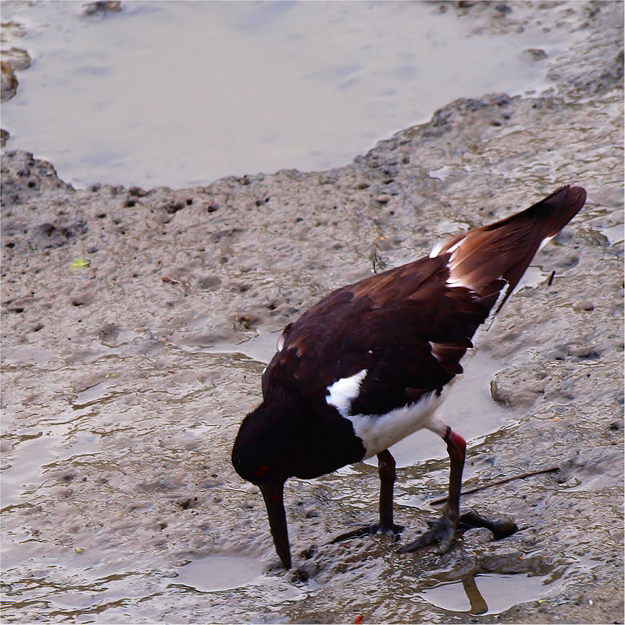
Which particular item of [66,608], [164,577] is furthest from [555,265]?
[66,608]

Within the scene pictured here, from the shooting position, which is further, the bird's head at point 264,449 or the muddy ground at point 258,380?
the muddy ground at point 258,380

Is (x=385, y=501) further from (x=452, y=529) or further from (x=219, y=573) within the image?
(x=219, y=573)

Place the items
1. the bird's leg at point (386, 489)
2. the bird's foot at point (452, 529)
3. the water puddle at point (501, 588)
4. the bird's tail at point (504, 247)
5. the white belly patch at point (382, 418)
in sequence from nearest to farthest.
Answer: the water puddle at point (501, 588) → the white belly patch at point (382, 418) → the bird's foot at point (452, 529) → the bird's leg at point (386, 489) → the bird's tail at point (504, 247)

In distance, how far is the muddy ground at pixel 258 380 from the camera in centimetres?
452

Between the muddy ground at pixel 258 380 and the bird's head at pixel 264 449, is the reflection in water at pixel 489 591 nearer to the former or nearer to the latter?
the muddy ground at pixel 258 380

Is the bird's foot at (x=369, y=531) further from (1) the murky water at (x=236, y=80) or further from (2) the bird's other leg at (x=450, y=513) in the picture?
(1) the murky water at (x=236, y=80)

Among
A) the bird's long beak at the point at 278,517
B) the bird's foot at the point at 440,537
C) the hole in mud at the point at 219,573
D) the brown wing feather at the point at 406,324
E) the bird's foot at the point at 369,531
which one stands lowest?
the hole in mud at the point at 219,573

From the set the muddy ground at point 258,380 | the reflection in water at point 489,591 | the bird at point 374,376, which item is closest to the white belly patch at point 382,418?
the bird at point 374,376

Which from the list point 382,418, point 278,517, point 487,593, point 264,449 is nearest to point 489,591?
point 487,593

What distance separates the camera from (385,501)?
4.84m

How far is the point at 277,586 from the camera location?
4.60 m

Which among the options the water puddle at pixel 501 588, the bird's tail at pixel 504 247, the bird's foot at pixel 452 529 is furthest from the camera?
the bird's tail at pixel 504 247

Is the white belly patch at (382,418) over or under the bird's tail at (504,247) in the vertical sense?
under

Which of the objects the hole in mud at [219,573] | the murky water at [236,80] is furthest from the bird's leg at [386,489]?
the murky water at [236,80]
